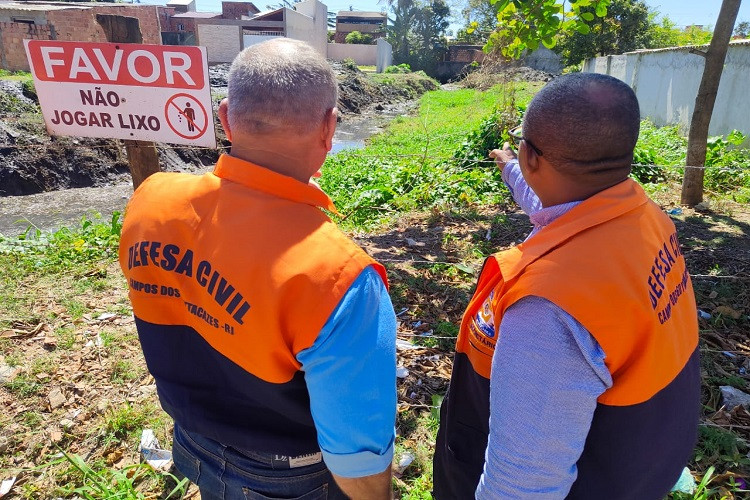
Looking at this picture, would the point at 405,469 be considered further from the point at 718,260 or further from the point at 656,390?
the point at 718,260

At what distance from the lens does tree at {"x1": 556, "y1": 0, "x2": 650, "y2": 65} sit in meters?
27.9

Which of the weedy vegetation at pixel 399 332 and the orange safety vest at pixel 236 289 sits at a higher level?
the orange safety vest at pixel 236 289

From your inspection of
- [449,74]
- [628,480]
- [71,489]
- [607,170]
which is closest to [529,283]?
[607,170]

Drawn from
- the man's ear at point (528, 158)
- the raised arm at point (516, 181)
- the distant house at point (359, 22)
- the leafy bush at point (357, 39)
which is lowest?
the raised arm at point (516, 181)

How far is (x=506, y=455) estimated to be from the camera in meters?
1.12

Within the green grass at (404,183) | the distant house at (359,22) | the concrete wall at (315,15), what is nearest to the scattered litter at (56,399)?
the green grass at (404,183)

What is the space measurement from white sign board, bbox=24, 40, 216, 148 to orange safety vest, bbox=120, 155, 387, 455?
1713 mm

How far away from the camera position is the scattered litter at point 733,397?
2.88 meters

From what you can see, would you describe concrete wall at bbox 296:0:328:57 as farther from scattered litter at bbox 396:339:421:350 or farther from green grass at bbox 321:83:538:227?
scattered litter at bbox 396:339:421:350

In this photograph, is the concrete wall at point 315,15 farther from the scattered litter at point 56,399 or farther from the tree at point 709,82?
the scattered litter at point 56,399

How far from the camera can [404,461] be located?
104 inches

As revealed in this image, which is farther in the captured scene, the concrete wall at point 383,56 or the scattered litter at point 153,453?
the concrete wall at point 383,56

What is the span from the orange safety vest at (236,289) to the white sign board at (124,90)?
171cm

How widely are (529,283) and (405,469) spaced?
74.4 inches
